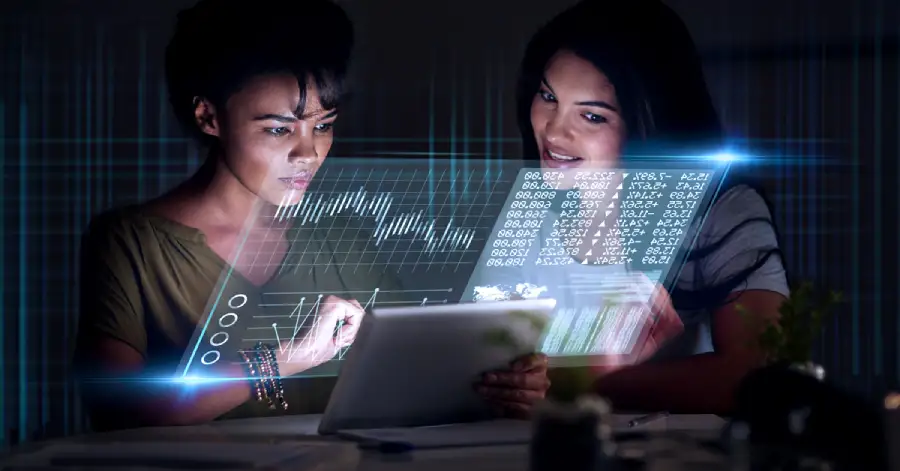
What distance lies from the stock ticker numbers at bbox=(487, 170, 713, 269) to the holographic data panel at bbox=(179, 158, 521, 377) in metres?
0.17

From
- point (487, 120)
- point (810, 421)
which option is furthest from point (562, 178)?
point (810, 421)

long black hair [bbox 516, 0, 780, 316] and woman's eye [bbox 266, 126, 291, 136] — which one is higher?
long black hair [bbox 516, 0, 780, 316]

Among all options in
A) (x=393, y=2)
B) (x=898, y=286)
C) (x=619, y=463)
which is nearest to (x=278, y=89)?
(x=393, y=2)

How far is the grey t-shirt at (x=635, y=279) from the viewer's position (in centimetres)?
262

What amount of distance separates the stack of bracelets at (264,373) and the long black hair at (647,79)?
2.87 ft

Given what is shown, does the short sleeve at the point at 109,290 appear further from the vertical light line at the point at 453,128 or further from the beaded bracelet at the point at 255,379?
the vertical light line at the point at 453,128

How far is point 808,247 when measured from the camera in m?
2.95

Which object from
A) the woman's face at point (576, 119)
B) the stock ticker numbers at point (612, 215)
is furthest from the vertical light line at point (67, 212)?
the woman's face at point (576, 119)

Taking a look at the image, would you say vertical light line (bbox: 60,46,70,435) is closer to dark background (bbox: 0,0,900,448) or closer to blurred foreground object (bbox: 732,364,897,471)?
dark background (bbox: 0,0,900,448)

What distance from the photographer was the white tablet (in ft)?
4.94

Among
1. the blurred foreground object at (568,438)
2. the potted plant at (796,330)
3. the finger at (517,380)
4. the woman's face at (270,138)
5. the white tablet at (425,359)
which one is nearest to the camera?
the blurred foreground object at (568,438)

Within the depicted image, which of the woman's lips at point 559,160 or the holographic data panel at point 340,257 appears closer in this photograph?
the holographic data panel at point 340,257

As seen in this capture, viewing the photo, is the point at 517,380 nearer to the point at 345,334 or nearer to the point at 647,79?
the point at 345,334

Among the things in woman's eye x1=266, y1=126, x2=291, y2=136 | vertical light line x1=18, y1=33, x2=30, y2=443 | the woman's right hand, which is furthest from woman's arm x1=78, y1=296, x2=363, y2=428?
woman's eye x1=266, y1=126, x2=291, y2=136
